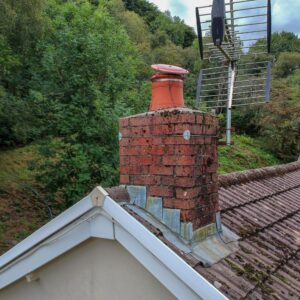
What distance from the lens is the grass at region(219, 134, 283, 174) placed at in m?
16.4

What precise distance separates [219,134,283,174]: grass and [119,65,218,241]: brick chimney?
40.4 feet

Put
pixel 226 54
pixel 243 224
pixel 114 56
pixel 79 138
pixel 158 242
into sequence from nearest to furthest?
pixel 158 242 → pixel 243 224 → pixel 226 54 → pixel 79 138 → pixel 114 56

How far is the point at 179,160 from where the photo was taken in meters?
2.75

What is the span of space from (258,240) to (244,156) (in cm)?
1470

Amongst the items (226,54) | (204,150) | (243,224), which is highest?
(226,54)

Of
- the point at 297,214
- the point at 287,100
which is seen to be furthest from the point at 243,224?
the point at 287,100

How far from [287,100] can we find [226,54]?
16.8 metres

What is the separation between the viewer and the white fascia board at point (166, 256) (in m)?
2.11

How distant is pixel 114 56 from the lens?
8539 mm

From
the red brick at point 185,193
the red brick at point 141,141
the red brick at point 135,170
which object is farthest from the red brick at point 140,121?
the red brick at point 185,193

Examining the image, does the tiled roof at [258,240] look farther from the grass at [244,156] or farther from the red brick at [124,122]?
the grass at [244,156]

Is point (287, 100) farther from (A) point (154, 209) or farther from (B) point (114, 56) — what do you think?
(A) point (154, 209)

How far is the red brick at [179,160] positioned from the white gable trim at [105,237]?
0.56 m

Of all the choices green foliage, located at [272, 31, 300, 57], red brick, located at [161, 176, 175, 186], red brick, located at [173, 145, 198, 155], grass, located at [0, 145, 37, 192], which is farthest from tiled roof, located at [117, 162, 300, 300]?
green foliage, located at [272, 31, 300, 57]
